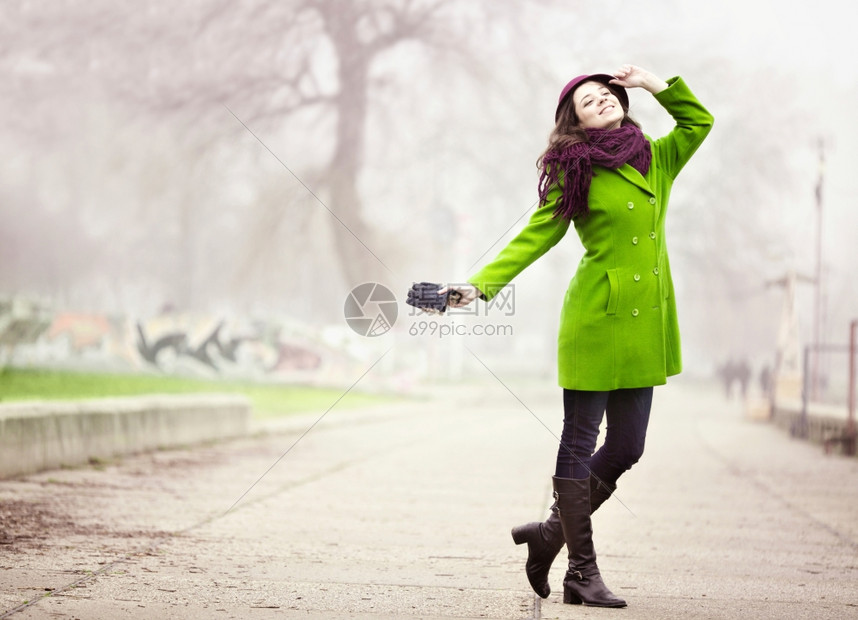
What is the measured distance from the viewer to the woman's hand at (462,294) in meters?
3.33

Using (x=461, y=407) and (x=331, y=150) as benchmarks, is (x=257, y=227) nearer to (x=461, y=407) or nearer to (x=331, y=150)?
(x=331, y=150)

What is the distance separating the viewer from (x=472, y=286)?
11.0 ft

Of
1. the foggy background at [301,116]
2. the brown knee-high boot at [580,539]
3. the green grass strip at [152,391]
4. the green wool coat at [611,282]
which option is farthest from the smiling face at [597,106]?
the foggy background at [301,116]

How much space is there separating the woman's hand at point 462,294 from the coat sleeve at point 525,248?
27mm

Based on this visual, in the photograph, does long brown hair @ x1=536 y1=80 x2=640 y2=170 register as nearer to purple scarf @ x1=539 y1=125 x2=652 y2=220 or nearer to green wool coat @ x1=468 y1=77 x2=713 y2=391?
purple scarf @ x1=539 y1=125 x2=652 y2=220

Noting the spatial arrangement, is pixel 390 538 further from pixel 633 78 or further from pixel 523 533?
pixel 633 78

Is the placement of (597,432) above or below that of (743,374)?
above

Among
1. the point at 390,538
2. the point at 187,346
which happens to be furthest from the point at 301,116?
the point at 390,538

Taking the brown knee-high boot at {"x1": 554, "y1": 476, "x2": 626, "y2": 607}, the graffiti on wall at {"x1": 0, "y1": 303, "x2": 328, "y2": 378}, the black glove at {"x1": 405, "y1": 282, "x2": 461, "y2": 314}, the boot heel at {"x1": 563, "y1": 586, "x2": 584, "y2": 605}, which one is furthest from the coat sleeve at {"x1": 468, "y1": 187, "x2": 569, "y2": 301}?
the graffiti on wall at {"x1": 0, "y1": 303, "x2": 328, "y2": 378}

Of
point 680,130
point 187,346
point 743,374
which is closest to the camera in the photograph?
point 680,130

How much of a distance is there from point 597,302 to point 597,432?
43 cm

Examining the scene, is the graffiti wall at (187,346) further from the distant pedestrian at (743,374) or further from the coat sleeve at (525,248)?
the coat sleeve at (525,248)

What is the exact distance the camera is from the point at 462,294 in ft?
11.0

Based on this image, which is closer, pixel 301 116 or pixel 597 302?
pixel 597 302
